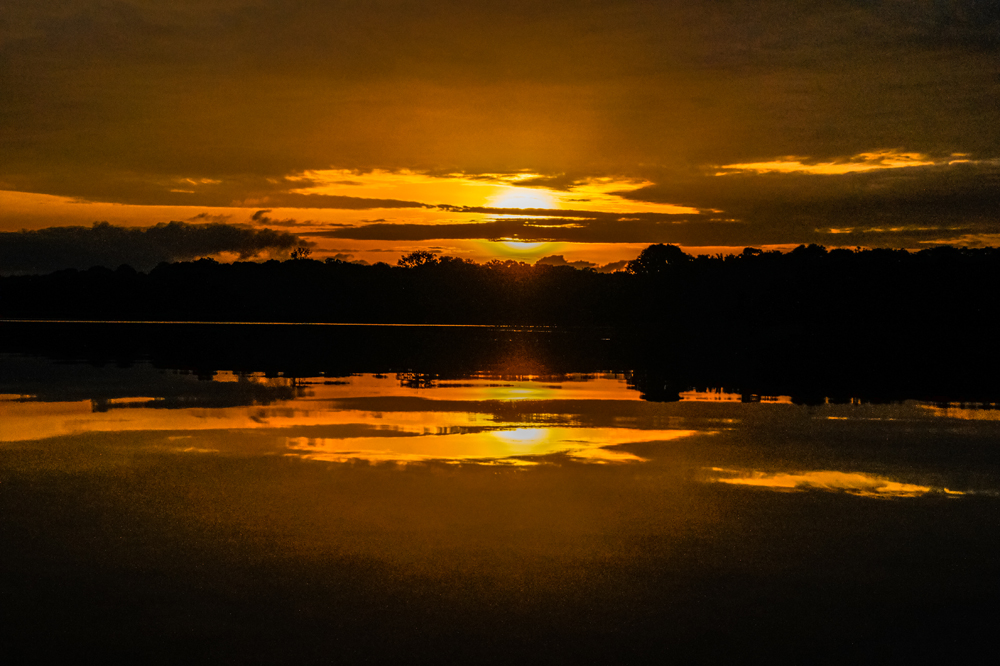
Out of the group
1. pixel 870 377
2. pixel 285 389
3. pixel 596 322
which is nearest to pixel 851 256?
pixel 596 322

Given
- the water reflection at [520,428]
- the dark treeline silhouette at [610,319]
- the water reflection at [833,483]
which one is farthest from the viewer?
the dark treeline silhouette at [610,319]

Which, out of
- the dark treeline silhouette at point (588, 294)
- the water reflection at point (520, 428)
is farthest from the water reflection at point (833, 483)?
the dark treeline silhouette at point (588, 294)

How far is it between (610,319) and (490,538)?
154458 millimetres

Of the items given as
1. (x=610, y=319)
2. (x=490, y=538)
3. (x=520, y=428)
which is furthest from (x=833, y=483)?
(x=610, y=319)

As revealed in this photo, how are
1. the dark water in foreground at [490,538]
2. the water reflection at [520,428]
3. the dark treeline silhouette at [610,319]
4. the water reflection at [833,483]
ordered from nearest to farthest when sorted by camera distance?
the dark water in foreground at [490,538]
the water reflection at [833,483]
the water reflection at [520,428]
the dark treeline silhouette at [610,319]

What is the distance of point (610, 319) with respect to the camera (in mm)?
164125

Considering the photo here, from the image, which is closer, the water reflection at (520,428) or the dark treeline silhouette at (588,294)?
the water reflection at (520,428)

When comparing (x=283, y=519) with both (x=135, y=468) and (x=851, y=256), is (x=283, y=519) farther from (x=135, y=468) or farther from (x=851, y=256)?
(x=851, y=256)

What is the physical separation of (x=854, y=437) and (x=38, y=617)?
15.7 metres

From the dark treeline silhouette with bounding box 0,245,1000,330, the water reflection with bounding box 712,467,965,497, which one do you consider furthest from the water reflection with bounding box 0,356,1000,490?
the dark treeline silhouette with bounding box 0,245,1000,330

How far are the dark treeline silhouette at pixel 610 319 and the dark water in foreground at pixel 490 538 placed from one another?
11780 millimetres

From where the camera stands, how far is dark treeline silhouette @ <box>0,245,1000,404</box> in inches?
1533

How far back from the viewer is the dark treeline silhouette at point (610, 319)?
128 ft

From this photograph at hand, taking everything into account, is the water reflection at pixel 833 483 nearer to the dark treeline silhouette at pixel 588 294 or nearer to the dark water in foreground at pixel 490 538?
the dark water in foreground at pixel 490 538
